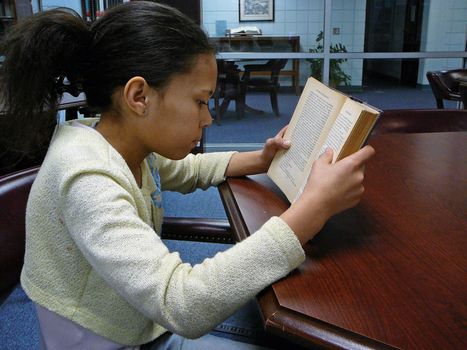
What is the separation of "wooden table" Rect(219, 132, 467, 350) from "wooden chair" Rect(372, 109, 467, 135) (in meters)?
0.74

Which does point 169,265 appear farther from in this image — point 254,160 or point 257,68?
point 257,68

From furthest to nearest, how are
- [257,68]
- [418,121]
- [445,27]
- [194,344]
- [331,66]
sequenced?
[445,27], [257,68], [331,66], [418,121], [194,344]

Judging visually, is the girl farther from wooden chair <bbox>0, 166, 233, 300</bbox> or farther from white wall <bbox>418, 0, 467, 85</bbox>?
white wall <bbox>418, 0, 467, 85</bbox>

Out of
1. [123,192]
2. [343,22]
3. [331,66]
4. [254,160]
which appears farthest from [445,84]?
[123,192]

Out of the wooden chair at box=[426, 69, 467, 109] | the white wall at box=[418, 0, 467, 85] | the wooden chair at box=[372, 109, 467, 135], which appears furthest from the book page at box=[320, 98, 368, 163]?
the white wall at box=[418, 0, 467, 85]

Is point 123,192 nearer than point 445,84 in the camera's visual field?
Yes

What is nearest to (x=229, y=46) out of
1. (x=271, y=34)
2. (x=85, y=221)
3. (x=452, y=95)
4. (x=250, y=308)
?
(x=271, y=34)

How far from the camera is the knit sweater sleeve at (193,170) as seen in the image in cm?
106

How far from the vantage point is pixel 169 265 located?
1.93 ft

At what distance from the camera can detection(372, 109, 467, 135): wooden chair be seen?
1.69 m

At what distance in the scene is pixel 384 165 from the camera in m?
1.06

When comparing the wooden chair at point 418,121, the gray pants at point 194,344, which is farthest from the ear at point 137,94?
the wooden chair at point 418,121

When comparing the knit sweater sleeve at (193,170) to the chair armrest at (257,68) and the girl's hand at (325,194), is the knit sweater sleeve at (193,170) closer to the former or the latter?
the girl's hand at (325,194)

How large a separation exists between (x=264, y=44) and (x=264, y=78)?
0.32m
